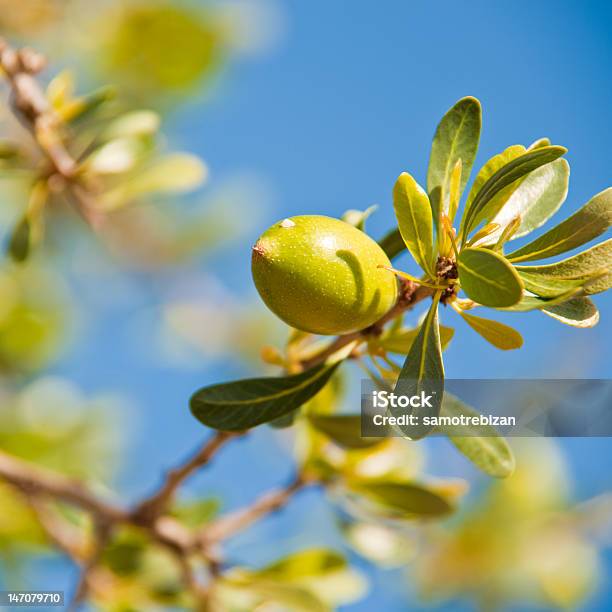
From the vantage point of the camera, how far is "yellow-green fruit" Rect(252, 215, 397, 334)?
114cm

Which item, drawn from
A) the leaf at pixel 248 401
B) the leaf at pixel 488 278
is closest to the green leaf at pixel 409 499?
the leaf at pixel 248 401

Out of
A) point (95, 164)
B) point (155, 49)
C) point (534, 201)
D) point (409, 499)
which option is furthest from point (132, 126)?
point (155, 49)

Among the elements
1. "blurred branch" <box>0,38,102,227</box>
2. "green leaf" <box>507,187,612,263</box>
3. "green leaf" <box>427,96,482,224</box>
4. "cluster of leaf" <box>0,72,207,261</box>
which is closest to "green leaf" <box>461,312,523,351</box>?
"green leaf" <box>507,187,612,263</box>

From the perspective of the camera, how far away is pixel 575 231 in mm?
1211

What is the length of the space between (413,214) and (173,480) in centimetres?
86

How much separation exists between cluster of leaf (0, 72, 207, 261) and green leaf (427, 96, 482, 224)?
2.46 feet

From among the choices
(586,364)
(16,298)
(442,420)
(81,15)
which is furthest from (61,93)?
(586,364)

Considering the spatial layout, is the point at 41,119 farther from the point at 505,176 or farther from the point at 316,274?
the point at 505,176

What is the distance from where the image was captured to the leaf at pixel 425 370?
3.83ft

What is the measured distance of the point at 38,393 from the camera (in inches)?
112

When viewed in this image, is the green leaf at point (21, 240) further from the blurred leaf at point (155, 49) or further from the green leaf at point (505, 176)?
the blurred leaf at point (155, 49)

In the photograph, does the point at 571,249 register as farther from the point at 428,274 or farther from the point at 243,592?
the point at 243,592

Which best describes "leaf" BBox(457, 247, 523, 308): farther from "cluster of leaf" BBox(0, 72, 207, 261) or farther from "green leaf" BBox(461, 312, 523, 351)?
"cluster of leaf" BBox(0, 72, 207, 261)

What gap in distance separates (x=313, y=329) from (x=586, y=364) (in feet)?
7.12
